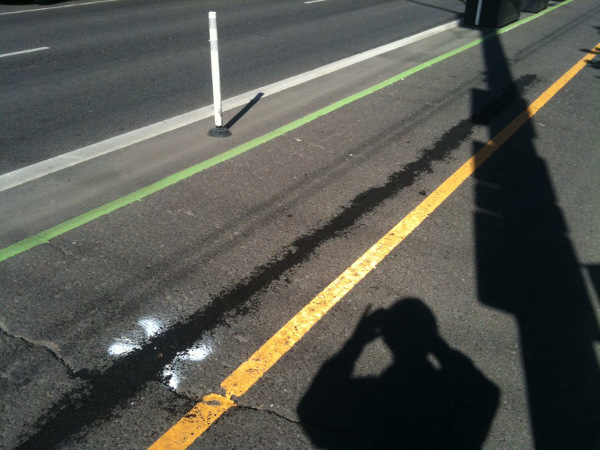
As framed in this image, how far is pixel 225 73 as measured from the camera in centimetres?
971

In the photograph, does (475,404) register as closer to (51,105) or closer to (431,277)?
(431,277)

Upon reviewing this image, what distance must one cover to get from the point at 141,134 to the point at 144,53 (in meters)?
4.24

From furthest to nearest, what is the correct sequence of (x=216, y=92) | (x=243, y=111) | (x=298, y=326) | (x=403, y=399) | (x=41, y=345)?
(x=243, y=111), (x=216, y=92), (x=298, y=326), (x=41, y=345), (x=403, y=399)

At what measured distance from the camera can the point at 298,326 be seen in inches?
158

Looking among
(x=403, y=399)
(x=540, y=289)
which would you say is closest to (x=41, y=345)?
(x=403, y=399)

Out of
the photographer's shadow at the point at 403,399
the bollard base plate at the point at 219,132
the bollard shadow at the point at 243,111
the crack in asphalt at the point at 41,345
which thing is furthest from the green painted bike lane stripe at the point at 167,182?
the photographer's shadow at the point at 403,399

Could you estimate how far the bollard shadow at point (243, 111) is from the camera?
7469 mm

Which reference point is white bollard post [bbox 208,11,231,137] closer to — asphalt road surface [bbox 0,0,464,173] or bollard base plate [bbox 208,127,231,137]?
bollard base plate [bbox 208,127,231,137]

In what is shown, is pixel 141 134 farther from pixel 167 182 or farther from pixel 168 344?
pixel 168 344

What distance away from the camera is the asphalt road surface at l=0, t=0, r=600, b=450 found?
333 cm

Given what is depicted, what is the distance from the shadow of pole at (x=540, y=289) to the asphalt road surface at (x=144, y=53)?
4188 mm

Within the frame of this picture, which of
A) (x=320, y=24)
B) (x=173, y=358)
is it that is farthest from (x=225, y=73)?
(x=173, y=358)

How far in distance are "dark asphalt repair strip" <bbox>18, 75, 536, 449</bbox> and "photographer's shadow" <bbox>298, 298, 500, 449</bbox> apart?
0.86m

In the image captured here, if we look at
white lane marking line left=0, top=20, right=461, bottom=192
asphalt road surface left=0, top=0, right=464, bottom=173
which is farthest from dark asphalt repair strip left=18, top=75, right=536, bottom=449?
asphalt road surface left=0, top=0, right=464, bottom=173
